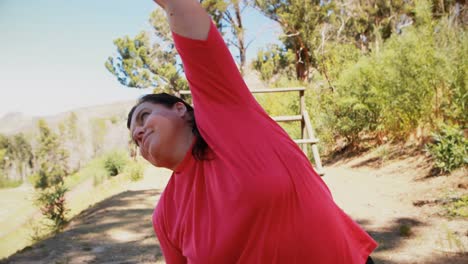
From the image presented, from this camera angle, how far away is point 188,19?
761 mm

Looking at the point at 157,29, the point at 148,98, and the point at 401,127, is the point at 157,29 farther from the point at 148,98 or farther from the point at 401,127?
the point at 148,98

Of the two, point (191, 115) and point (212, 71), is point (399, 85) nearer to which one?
point (191, 115)

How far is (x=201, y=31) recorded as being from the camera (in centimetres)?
76

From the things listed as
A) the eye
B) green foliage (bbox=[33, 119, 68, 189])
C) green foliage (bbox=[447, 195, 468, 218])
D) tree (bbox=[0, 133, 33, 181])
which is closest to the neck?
the eye

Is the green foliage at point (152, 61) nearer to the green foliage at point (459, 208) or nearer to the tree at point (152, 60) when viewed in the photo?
the tree at point (152, 60)

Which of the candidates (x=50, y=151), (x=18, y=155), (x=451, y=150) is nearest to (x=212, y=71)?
(x=451, y=150)

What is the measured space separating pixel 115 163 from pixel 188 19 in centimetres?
1679

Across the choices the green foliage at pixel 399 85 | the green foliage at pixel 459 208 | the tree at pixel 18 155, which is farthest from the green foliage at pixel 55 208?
the tree at pixel 18 155

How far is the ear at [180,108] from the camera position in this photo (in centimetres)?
94

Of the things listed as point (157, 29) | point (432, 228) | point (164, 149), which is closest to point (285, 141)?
point (164, 149)

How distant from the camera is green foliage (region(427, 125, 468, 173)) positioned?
14.1 feet

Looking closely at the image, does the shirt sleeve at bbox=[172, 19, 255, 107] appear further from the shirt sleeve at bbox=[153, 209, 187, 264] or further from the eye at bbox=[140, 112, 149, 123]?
the shirt sleeve at bbox=[153, 209, 187, 264]

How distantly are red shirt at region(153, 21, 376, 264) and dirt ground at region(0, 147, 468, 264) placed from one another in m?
2.17

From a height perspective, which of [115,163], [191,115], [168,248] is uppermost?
[191,115]
